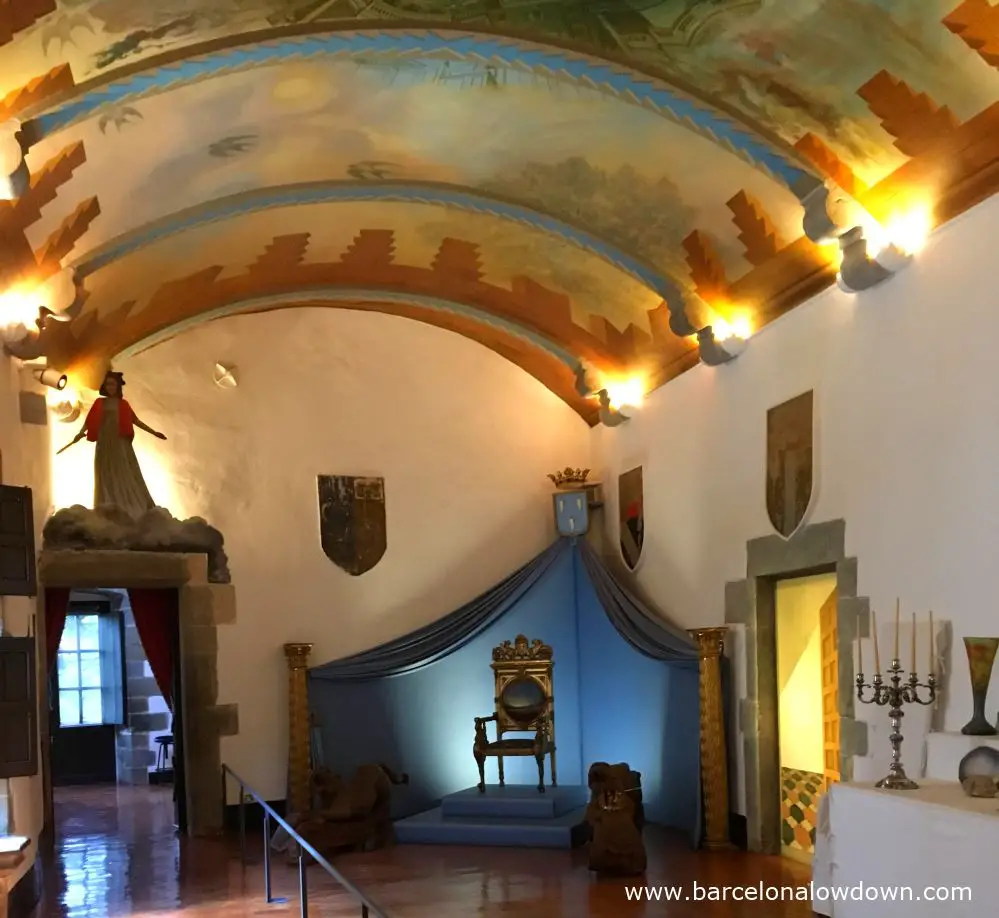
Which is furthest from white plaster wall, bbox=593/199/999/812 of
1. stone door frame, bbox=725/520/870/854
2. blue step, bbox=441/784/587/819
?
blue step, bbox=441/784/587/819

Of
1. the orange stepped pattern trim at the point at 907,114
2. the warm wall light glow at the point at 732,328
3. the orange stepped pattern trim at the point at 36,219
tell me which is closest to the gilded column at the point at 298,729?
the orange stepped pattern trim at the point at 36,219

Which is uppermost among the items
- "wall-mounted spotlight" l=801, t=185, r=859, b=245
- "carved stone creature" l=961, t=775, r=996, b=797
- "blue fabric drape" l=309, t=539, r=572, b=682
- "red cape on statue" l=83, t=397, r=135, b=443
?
"wall-mounted spotlight" l=801, t=185, r=859, b=245

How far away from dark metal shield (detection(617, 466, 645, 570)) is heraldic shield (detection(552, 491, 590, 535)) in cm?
31

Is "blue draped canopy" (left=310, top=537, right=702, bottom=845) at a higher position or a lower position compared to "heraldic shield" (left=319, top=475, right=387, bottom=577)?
lower

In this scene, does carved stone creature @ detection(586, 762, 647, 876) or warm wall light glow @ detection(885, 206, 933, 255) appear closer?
warm wall light glow @ detection(885, 206, 933, 255)

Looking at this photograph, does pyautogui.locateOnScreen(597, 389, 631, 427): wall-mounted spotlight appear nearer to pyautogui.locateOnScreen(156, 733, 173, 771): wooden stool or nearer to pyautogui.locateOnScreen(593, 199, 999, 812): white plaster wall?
pyautogui.locateOnScreen(593, 199, 999, 812): white plaster wall

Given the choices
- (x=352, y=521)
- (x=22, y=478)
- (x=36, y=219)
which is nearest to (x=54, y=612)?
(x=22, y=478)

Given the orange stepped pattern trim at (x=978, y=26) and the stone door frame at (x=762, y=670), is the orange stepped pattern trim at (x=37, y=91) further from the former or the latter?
the stone door frame at (x=762, y=670)

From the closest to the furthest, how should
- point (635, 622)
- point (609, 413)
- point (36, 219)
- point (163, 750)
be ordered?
point (36, 219)
point (635, 622)
point (609, 413)
point (163, 750)

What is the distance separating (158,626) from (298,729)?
4.69 ft

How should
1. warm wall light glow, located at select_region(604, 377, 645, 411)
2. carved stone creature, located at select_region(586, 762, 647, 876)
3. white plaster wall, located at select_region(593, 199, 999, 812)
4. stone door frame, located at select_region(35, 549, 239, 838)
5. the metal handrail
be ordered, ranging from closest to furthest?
the metal handrail, white plaster wall, located at select_region(593, 199, 999, 812), carved stone creature, located at select_region(586, 762, 647, 876), stone door frame, located at select_region(35, 549, 239, 838), warm wall light glow, located at select_region(604, 377, 645, 411)

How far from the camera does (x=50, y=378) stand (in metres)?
7.75

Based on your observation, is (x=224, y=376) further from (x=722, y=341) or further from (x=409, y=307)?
(x=722, y=341)

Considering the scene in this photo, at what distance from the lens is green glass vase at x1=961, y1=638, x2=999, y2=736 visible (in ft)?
16.0
